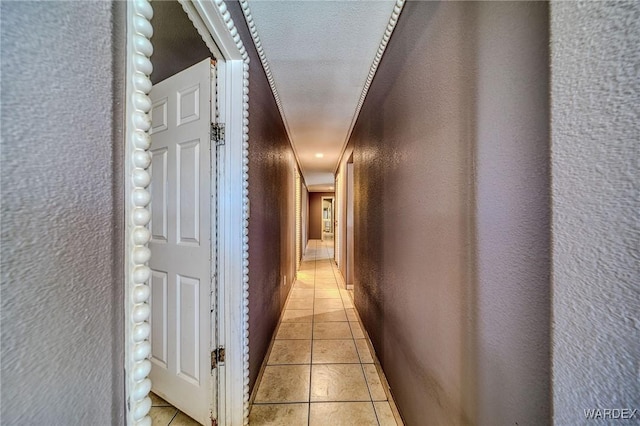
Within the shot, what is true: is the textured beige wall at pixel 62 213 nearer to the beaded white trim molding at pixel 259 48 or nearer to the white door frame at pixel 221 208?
the white door frame at pixel 221 208

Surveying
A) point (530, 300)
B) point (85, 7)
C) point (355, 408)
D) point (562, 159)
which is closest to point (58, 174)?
point (85, 7)

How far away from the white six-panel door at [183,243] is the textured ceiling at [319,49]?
0.51 metres

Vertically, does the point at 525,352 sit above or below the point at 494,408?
above

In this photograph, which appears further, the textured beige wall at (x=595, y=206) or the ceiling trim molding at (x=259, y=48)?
the ceiling trim molding at (x=259, y=48)

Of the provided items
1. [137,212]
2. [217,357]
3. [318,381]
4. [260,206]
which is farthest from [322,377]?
[137,212]

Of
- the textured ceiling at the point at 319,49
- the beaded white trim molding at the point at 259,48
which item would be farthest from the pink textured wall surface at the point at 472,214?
the beaded white trim molding at the point at 259,48

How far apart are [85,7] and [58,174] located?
28cm

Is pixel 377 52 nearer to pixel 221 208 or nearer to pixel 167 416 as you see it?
pixel 221 208

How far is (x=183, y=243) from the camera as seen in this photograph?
4.22 feet

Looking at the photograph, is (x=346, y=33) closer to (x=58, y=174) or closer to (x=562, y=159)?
(x=562, y=159)

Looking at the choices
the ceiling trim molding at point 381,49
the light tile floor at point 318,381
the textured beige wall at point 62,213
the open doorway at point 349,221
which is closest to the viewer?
the textured beige wall at point 62,213

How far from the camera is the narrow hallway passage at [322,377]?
53.6 inches

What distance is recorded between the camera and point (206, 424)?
1212 millimetres

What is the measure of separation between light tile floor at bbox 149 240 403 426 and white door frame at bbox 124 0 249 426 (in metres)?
0.29
